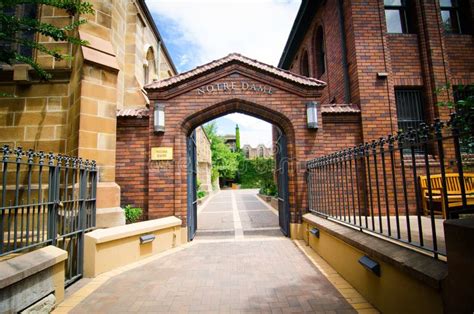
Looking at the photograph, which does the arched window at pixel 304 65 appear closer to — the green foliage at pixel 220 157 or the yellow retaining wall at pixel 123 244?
the yellow retaining wall at pixel 123 244

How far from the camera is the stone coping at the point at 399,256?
2039 mm

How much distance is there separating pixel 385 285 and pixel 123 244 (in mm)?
4106

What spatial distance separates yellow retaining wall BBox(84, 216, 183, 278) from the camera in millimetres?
3988

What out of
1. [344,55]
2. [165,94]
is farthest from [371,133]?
[165,94]

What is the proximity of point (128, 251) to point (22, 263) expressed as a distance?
6.72 feet

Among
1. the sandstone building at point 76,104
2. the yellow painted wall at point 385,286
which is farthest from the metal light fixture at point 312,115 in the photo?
the sandstone building at point 76,104

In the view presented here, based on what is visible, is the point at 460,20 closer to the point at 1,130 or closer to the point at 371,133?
the point at 371,133

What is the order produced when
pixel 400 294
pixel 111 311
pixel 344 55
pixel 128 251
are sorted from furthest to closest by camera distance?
pixel 344 55 → pixel 128 251 → pixel 111 311 → pixel 400 294

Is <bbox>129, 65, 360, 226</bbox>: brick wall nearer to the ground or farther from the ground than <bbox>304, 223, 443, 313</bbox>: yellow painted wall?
farther from the ground

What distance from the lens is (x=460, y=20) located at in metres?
7.80

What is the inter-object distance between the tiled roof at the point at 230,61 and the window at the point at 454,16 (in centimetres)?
517

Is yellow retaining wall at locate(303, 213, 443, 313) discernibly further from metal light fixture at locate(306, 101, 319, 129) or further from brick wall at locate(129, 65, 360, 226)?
metal light fixture at locate(306, 101, 319, 129)

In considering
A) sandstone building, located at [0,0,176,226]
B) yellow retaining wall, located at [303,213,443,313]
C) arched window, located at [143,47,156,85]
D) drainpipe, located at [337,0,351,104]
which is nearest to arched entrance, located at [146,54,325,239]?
sandstone building, located at [0,0,176,226]

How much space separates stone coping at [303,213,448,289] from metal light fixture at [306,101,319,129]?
2975 mm
